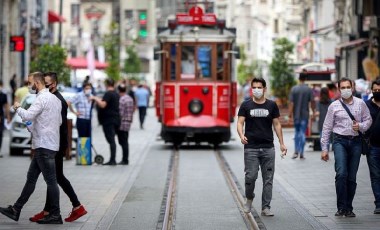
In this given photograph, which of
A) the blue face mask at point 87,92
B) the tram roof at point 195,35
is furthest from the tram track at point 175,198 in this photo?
the tram roof at point 195,35

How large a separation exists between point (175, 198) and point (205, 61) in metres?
14.4

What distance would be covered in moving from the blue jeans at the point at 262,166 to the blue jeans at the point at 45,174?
8.73 feet

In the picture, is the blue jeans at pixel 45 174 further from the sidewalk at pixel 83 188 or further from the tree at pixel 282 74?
the tree at pixel 282 74

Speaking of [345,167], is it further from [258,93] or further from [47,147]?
[47,147]

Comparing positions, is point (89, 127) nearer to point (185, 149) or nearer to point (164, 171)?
point (164, 171)

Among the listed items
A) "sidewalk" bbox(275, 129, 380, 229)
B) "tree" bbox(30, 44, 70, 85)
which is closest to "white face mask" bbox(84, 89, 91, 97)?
"sidewalk" bbox(275, 129, 380, 229)

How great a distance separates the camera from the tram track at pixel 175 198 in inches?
608

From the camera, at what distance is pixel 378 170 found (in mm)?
16547

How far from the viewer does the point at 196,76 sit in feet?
109

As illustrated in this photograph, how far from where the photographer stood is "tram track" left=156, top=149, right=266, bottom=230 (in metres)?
15.5

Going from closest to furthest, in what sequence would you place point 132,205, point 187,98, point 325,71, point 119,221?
1. point 119,221
2. point 132,205
3. point 187,98
4. point 325,71

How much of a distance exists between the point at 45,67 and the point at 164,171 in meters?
19.2

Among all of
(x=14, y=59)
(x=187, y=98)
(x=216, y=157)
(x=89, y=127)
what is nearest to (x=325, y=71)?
(x=187, y=98)

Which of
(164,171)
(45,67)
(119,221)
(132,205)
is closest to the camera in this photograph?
(119,221)
